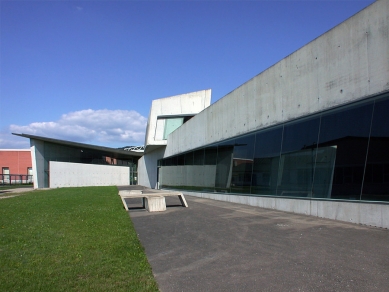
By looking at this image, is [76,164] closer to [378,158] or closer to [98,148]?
[98,148]

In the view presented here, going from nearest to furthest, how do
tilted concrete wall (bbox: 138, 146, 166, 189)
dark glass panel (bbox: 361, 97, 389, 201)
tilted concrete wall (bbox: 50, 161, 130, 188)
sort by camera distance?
dark glass panel (bbox: 361, 97, 389, 201) < tilted concrete wall (bbox: 138, 146, 166, 189) < tilted concrete wall (bbox: 50, 161, 130, 188)

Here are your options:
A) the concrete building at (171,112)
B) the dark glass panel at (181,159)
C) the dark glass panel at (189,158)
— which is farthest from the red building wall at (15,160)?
the dark glass panel at (189,158)

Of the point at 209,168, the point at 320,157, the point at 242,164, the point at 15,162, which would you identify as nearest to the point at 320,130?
the point at 320,157

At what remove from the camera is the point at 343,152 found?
9.02 metres

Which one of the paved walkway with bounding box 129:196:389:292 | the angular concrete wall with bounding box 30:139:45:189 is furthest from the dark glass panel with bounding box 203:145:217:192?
the angular concrete wall with bounding box 30:139:45:189

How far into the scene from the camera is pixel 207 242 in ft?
22.9

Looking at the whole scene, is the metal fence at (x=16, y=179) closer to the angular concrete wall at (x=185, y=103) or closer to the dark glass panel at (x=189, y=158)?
the angular concrete wall at (x=185, y=103)

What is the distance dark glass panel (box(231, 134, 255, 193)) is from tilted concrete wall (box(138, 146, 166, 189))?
19.7 metres

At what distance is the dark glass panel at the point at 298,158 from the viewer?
10.4m

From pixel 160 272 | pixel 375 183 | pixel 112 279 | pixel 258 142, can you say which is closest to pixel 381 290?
pixel 160 272

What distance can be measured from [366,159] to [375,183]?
2.09 feet

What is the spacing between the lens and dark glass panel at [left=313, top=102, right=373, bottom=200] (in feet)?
27.5

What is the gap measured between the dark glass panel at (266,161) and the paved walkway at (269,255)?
3245mm

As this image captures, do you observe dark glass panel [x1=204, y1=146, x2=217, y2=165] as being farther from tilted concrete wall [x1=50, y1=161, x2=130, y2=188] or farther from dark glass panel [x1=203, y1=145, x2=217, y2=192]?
tilted concrete wall [x1=50, y1=161, x2=130, y2=188]
